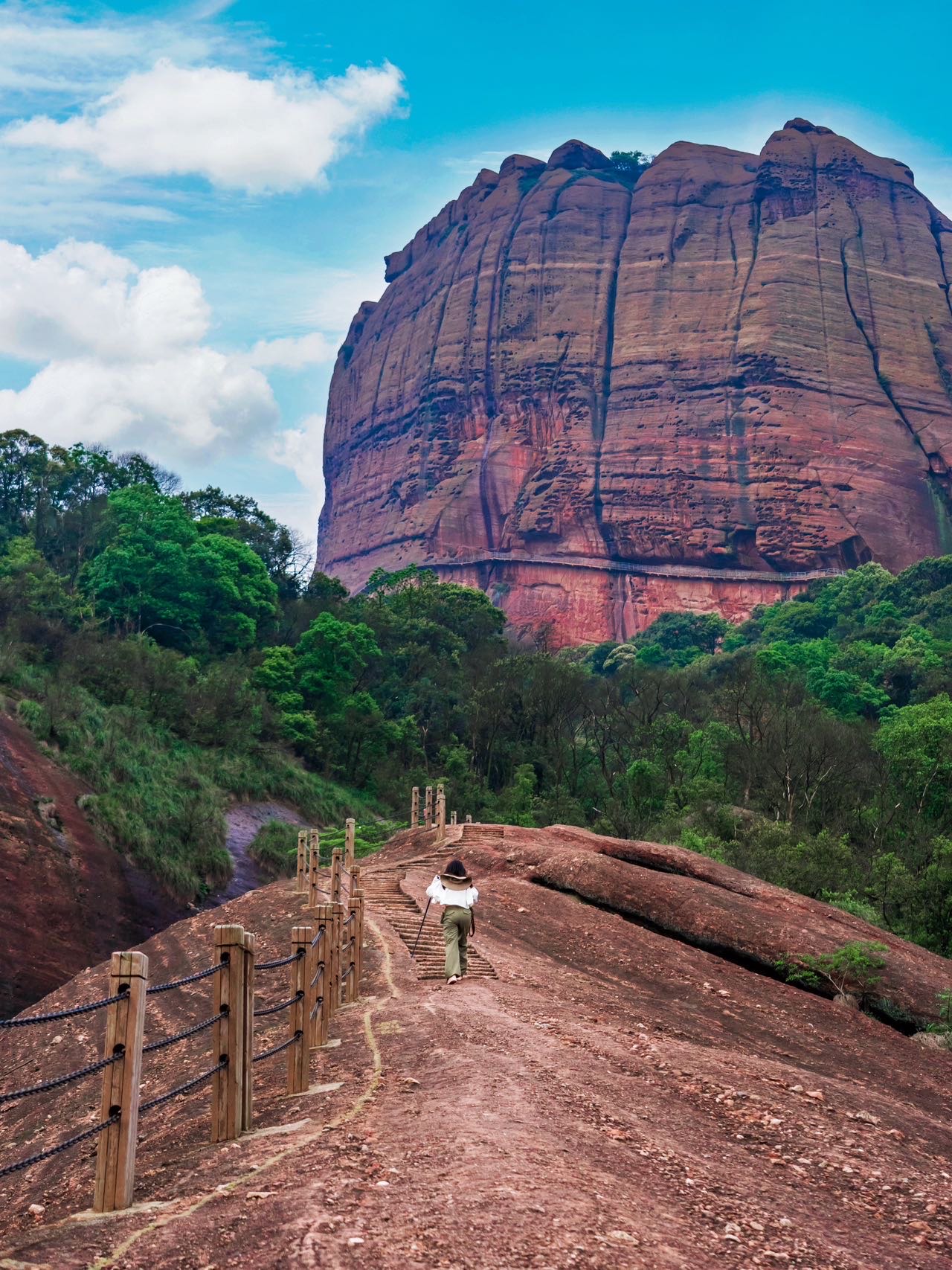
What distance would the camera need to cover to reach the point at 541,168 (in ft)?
403

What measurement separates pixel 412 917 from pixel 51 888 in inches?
516

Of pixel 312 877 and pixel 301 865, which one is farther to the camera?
pixel 301 865

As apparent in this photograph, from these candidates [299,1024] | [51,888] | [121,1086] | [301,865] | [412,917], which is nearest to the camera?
[121,1086]

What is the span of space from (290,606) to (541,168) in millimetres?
74026

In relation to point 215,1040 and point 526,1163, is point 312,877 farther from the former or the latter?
point 526,1163

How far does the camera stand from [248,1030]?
22.5 feet

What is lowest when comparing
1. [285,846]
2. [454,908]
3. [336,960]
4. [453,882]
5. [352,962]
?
[285,846]

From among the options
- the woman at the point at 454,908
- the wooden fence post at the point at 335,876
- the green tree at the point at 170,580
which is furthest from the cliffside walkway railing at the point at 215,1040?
the green tree at the point at 170,580

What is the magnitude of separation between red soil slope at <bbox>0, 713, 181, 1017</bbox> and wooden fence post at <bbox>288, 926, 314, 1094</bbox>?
54.3ft

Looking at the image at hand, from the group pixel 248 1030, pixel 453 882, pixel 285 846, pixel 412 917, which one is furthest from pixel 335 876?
pixel 285 846

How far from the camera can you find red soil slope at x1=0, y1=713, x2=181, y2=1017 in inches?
1006

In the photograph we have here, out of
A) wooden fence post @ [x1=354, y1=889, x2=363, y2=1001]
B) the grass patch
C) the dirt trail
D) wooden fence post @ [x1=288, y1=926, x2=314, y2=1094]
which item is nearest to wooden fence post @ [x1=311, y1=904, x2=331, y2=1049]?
the dirt trail

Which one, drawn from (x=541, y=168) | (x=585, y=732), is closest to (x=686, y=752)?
(x=585, y=732)

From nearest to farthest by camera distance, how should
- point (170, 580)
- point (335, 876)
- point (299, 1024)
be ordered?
point (299, 1024) < point (335, 876) < point (170, 580)
